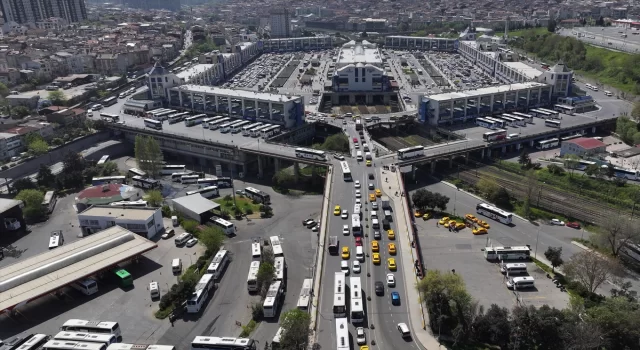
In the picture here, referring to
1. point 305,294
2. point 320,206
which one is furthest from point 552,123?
point 305,294

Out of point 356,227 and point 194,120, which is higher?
point 194,120

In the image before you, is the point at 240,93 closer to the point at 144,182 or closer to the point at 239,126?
the point at 239,126

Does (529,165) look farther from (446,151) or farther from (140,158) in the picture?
(140,158)

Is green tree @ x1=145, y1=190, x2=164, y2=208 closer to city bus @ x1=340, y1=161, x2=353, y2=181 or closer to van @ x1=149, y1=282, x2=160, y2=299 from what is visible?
van @ x1=149, y1=282, x2=160, y2=299

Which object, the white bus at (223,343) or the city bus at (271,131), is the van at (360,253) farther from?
the city bus at (271,131)

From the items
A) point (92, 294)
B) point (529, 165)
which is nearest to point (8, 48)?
point (92, 294)

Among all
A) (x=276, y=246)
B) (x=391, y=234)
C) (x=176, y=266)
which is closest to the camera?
(x=391, y=234)
